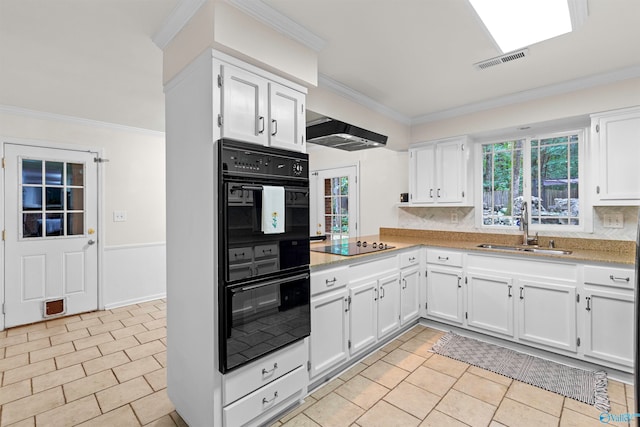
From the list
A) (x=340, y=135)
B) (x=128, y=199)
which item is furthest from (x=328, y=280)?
(x=128, y=199)

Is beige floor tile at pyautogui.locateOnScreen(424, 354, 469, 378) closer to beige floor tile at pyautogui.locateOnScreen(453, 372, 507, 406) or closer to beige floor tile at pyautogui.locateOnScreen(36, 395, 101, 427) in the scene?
beige floor tile at pyautogui.locateOnScreen(453, 372, 507, 406)

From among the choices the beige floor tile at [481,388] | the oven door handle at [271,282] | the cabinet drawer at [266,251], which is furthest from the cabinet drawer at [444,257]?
the cabinet drawer at [266,251]

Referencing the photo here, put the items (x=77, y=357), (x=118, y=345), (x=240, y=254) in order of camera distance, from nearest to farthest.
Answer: (x=240, y=254) < (x=77, y=357) < (x=118, y=345)

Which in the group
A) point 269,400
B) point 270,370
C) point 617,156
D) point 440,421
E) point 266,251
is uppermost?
point 617,156

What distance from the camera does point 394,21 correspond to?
6.49 feet

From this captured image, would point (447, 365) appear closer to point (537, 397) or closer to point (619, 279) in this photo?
point (537, 397)

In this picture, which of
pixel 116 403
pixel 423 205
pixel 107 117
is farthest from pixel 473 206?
pixel 107 117

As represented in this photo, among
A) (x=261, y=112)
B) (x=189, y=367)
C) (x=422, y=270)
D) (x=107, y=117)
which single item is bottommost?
(x=189, y=367)

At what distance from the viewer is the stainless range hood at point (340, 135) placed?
2.61 m

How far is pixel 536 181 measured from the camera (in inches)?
133

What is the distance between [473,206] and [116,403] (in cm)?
381

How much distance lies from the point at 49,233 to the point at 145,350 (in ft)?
6.65

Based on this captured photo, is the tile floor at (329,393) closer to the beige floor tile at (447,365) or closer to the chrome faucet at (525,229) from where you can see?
the beige floor tile at (447,365)

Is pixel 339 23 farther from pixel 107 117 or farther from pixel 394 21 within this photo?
pixel 107 117
